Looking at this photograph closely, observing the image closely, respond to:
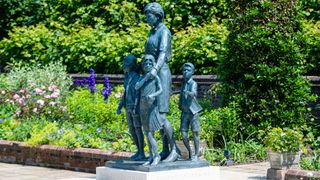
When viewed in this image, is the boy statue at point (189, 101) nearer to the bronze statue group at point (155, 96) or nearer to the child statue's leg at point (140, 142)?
the bronze statue group at point (155, 96)

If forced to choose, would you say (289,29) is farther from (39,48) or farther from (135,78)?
(39,48)

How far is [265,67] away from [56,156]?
4193 millimetres

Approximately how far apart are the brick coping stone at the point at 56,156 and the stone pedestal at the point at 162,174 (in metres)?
2.25

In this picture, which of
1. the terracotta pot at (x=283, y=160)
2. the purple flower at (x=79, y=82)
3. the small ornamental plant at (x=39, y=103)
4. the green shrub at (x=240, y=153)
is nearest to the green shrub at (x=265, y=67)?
the green shrub at (x=240, y=153)

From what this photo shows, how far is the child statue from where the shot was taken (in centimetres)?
977

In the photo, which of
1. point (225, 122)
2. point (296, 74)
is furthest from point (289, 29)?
point (225, 122)

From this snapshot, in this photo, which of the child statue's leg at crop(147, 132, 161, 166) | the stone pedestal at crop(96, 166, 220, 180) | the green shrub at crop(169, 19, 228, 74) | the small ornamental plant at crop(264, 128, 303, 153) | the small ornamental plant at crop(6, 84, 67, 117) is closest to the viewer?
the stone pedestal at crop(96, 166, 220, 180)

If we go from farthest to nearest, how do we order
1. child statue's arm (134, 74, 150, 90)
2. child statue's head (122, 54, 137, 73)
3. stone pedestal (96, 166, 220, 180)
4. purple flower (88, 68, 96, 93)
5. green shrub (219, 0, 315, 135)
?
purple flower (88, 68, 96, 93), green shrub (219, 0, 315, 135), child statue's head (122, 54, 137, 73), child statue's arm (134, 74, 150, 90), stone pedestal (96, 166, 220, 180)

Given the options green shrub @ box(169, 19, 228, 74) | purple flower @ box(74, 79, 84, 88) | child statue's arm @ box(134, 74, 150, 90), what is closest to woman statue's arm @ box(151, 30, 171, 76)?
child statue's arm @ box(134, 74, 150, 90)

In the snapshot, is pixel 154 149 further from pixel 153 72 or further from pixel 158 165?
pixel 153 72

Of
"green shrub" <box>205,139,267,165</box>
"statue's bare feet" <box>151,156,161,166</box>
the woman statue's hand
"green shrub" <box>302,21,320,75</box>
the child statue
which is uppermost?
"green shrub" <box>302,21,320,75</box>

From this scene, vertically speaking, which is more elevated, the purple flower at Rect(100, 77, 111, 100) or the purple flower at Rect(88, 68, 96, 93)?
the purple flower at Rect(88, 68, 96, 93)

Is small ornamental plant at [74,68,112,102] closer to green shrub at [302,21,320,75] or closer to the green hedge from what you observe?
the green hedge

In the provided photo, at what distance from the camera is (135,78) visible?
33.3ft
